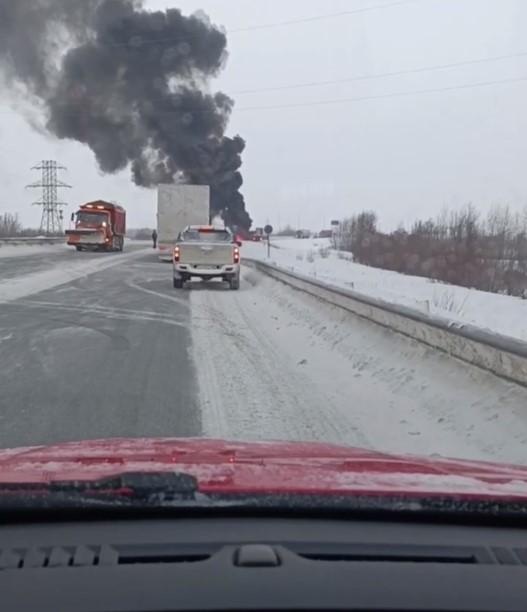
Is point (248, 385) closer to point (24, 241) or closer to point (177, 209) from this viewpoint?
Answer: point (177, 209)

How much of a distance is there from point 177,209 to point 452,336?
31.0 m

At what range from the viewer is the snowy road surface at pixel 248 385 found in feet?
21.2

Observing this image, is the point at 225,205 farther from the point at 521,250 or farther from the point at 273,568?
the point at 273,568

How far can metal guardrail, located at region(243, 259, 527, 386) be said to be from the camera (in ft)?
21.7

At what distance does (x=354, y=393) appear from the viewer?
8.43m

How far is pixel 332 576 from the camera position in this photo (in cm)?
201

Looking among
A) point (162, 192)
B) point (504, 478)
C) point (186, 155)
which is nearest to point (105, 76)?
point (186, 155)

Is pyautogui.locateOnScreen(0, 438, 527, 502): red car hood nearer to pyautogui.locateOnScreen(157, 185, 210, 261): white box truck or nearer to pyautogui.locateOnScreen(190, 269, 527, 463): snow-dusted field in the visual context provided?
pyautogui.locateOnScreen(190, 269, 527, 463): snow-dusted field

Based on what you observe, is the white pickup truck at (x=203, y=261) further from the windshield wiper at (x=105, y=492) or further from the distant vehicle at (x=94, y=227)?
the distant vehicle at (x=94, y=227)

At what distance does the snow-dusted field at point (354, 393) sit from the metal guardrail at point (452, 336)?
0.10 meters

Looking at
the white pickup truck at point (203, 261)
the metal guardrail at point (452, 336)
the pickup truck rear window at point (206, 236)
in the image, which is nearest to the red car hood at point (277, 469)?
the metal guardrail at point (452, 336)

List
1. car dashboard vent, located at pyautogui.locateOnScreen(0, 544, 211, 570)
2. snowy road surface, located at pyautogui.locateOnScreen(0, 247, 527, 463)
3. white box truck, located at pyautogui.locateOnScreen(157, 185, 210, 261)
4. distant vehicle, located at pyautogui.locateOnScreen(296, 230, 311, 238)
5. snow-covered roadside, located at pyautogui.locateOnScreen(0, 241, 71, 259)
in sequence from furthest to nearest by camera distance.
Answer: distant vehicle, located at pyautogui.locateOnScreen(296, 230, 311, 238)
snow-covered roadside, located at pyautogui.locateOnScreen(0, 241, 71, 259)
white box truck, located at pyautogui.locateOnScreen(157, 185, 210, 261)
snowy road surface, located at pyautogui.locateOnScreen(0, 247, 527, 463)
car dashboard vent, located at pyautogui.locateOnScreen(0, 544, 211, 570)

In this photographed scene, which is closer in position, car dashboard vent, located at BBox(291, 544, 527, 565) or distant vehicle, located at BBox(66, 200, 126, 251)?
car dashboard vent, located at BBox(291, 544, 527, 565)

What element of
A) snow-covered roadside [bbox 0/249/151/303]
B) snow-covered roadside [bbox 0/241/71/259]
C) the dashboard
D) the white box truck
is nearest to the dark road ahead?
snow-covered roadside [bbox 0/249/151/303]
